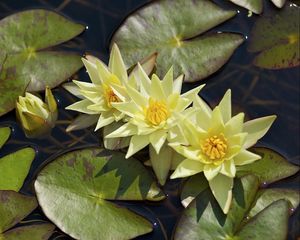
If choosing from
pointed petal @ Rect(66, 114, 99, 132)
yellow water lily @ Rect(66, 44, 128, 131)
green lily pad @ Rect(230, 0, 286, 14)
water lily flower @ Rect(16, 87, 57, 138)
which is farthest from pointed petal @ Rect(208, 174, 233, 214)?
green lily pad @ Rect(230, 0, 286, 14)

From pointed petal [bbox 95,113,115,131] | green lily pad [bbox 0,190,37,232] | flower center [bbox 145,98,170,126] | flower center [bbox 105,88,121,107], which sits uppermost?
flower center [bbox 145,98,170,126]

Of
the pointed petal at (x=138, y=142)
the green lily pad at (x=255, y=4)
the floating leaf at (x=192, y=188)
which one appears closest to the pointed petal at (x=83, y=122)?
the pointed petal at (x=138, y=142)

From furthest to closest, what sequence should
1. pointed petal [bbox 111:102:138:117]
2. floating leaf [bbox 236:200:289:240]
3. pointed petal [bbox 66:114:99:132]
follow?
pointed petal [bbox 66:114:99:132]
pointed petal [bbox 111:102:138:117]
floating leaf [bbox 236:200:289:240]

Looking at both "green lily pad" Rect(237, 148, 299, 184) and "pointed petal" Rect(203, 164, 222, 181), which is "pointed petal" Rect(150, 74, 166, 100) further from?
"green lily pad" Rect(237, 148, 299, 184)

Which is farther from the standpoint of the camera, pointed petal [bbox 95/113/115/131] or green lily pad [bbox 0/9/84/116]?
green lily pad [bbox 0/9/84/116]

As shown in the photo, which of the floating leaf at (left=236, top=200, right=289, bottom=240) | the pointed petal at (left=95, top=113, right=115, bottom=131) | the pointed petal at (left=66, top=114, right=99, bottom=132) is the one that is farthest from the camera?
the pointed petal at (left=66, top=114, right=99, bottom=132)

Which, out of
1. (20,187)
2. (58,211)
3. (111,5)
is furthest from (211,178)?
(111,5)

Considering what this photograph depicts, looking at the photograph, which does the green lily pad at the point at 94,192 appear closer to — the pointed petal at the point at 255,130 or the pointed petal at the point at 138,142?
the pointed petal at the point at 138,142

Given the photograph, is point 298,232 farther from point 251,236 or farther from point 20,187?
point 20,187
